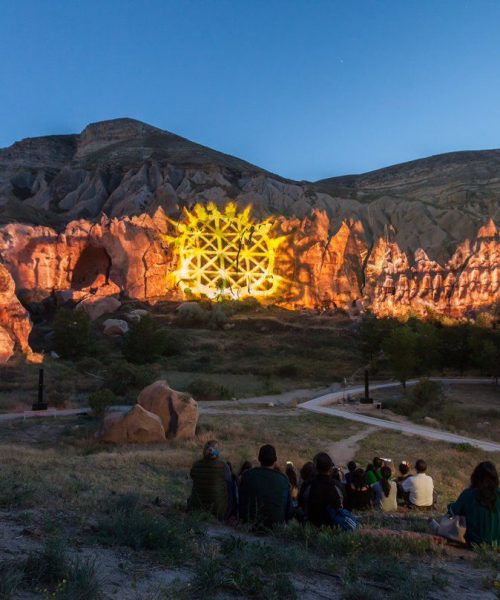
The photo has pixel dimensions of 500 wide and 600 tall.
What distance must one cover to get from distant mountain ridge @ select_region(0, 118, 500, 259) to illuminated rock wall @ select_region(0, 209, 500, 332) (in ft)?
31.1

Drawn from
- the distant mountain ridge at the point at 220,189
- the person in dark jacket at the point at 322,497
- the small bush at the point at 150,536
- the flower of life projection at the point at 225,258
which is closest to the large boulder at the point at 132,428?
the person in dark jacket at the point at 322,497

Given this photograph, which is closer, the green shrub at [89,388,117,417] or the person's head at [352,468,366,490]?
the person's head at [352,468,366,490]

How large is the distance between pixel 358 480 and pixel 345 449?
320 inches

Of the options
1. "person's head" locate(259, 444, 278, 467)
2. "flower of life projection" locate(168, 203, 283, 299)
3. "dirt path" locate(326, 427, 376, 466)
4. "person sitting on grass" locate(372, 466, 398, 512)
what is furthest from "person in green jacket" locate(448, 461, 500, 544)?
"flower of life projection" locate(168, 203, 283, 299)

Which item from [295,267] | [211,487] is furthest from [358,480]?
[295,267]

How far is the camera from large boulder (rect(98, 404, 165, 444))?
52.3 feet

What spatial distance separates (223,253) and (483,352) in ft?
104

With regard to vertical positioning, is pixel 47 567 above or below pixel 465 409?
above

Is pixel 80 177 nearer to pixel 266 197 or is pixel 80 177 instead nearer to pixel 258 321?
pixel 266 197

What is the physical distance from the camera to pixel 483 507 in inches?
251

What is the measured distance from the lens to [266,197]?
3324 inches

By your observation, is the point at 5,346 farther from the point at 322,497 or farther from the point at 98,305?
the point at 322,497

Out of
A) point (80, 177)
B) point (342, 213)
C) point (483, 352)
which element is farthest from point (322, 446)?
point (80, 177)

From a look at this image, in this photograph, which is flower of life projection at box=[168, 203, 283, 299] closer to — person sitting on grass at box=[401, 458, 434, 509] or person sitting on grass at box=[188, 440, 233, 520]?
person sitting on grass at box=[401, 458, 434, 509]
